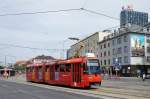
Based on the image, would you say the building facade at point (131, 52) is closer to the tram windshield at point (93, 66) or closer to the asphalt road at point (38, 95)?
the tram windshield at point (93, 66)

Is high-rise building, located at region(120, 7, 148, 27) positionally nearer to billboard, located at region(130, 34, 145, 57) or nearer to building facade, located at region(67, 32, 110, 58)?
billboard, located at region(130, 34, 145, 57)

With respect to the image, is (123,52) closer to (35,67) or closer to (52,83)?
(35,67)

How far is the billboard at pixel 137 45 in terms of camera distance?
107 metres

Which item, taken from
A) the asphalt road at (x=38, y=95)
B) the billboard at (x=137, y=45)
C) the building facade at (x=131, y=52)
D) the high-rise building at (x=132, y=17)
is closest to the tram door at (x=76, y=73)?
the asphalt road at (x=38, y=95)

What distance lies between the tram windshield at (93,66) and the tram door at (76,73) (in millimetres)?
1021

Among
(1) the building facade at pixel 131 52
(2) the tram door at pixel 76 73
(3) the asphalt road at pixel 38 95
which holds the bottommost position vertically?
(3) the asphalt road at pixel 38 95

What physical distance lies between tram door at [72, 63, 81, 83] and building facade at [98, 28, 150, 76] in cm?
6578

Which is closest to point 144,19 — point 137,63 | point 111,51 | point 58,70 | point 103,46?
point 58,70

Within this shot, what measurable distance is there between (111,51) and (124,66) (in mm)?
12380

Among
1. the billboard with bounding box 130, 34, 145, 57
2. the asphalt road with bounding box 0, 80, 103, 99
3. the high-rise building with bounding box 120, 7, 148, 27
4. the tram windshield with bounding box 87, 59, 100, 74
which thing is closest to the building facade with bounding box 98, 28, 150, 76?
the billboard with bounding box 130, 34, 145, 57

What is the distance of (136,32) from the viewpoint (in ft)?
361

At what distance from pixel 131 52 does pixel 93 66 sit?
70.6 m

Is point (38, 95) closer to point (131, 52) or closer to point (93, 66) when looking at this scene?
point (93, 66)

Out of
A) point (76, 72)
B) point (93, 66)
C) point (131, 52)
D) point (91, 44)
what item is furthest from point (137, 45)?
point (93, 66)
